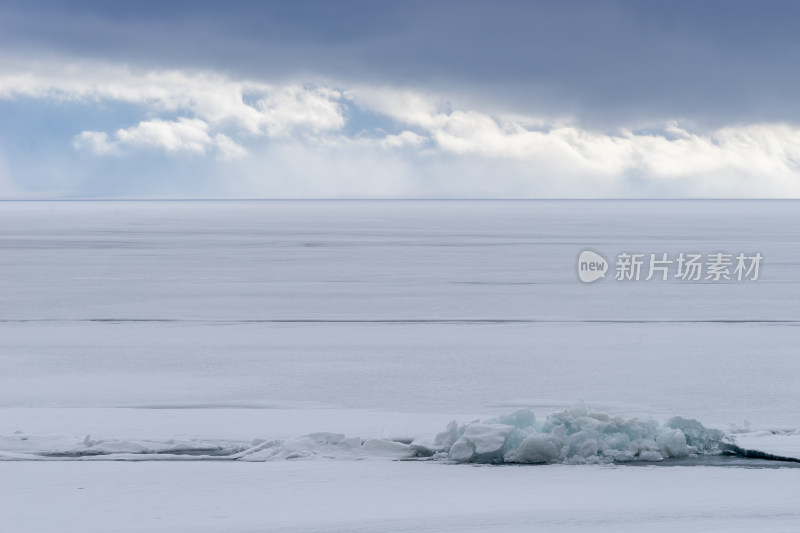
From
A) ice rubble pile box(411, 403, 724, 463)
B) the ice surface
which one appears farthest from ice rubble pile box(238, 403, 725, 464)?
the ice surface

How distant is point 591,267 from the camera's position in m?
18.0

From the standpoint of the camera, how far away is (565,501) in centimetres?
421

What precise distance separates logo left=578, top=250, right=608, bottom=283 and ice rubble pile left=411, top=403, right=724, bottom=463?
10284 mm

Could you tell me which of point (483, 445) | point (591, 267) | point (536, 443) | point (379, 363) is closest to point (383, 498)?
point (483, 445)

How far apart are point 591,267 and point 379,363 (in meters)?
10.7

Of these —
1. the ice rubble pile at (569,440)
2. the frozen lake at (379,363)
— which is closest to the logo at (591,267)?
the frozen lake at (379,363)

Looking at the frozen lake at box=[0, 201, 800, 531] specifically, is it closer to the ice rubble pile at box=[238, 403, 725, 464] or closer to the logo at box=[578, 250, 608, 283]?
the ice rubble pile at box=[238, 403, 725, 464]

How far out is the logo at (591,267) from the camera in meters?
16.0

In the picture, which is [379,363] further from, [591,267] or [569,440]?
[591,267]

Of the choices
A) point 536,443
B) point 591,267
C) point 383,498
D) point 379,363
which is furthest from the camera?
point 591,267

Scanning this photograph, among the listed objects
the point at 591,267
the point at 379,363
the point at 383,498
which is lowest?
the point at 383,498

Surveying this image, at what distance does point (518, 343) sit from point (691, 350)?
1.51m

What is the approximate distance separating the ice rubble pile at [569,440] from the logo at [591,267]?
1028 centimetres

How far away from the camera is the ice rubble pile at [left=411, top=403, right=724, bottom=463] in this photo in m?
4.89
